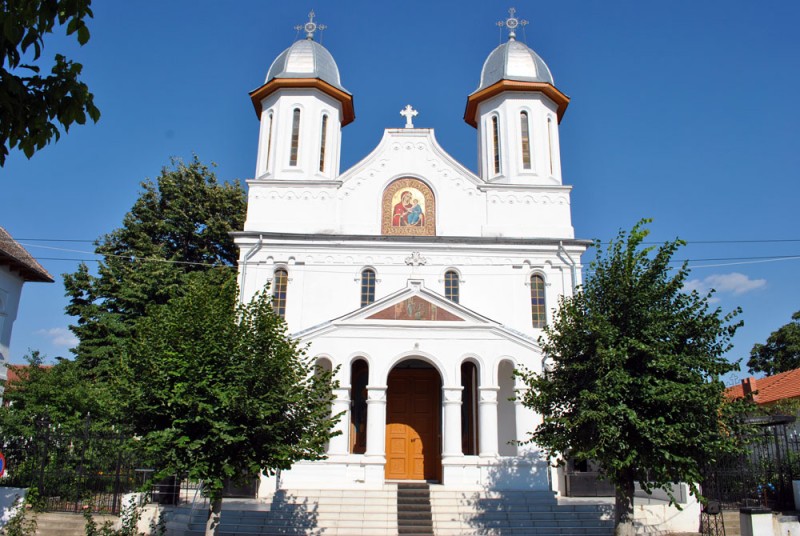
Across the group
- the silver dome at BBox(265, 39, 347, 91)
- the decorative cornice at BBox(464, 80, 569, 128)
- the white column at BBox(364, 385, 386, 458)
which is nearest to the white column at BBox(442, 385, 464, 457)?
the white column at BBox(364, 385, 386, 458)

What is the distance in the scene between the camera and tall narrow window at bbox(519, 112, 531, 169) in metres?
24.6

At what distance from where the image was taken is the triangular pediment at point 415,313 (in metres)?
19.3

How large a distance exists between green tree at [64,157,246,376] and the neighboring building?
120 inches

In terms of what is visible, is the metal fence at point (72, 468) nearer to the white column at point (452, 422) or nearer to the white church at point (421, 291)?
the white church at point (421, 291)

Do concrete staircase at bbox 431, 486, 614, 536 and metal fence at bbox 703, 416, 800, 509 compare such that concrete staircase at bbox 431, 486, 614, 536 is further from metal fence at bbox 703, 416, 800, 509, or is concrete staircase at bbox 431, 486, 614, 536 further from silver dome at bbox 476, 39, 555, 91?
silver dome at bbox 476, 39, 555, 91

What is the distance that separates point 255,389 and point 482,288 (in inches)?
446

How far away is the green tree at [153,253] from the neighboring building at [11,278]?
305cm

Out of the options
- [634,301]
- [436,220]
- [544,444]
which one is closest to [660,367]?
[634,301]

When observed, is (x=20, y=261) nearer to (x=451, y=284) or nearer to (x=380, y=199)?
(x=380, y=199)

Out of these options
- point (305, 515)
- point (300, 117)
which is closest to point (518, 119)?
point (300, 117)

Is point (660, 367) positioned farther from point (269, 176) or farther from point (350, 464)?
point (269, 176)

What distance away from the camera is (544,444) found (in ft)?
45.9

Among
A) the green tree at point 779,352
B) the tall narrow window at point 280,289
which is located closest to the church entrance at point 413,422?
the tall narrow window at point 280,289

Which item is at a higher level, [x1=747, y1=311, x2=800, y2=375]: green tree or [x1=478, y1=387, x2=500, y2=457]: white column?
[x1=747, y1=311, x2=800, y2=375]: green tree
